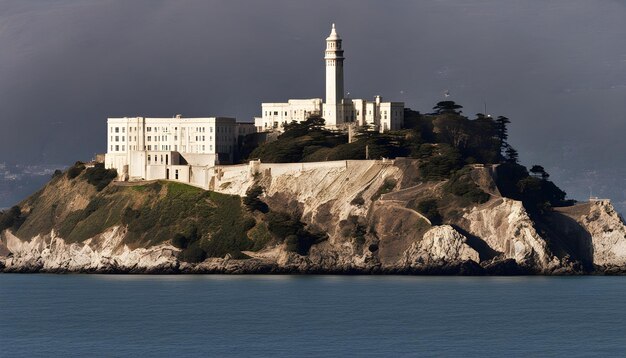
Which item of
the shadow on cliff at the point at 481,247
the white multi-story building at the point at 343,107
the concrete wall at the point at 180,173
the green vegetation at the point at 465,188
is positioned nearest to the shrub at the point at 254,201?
the concrete wall at the point at 180,173

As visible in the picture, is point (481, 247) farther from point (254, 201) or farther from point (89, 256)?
point (89, 256)

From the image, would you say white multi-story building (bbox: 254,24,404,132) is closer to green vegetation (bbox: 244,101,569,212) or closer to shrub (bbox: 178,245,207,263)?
green vegetation (bbox: 244,101,569,212)

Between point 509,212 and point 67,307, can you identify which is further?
point 509,212

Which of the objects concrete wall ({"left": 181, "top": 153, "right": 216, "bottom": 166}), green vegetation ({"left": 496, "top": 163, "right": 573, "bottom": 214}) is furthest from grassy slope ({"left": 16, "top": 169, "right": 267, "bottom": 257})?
green vegetation ({"left": 496, "top": 163, "right": 573, "bottom": 214})

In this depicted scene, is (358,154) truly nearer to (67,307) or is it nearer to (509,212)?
(509,212)

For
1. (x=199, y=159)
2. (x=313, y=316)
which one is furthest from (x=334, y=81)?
(x=313, y=316)

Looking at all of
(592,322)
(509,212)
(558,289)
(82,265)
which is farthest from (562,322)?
(82,265)
